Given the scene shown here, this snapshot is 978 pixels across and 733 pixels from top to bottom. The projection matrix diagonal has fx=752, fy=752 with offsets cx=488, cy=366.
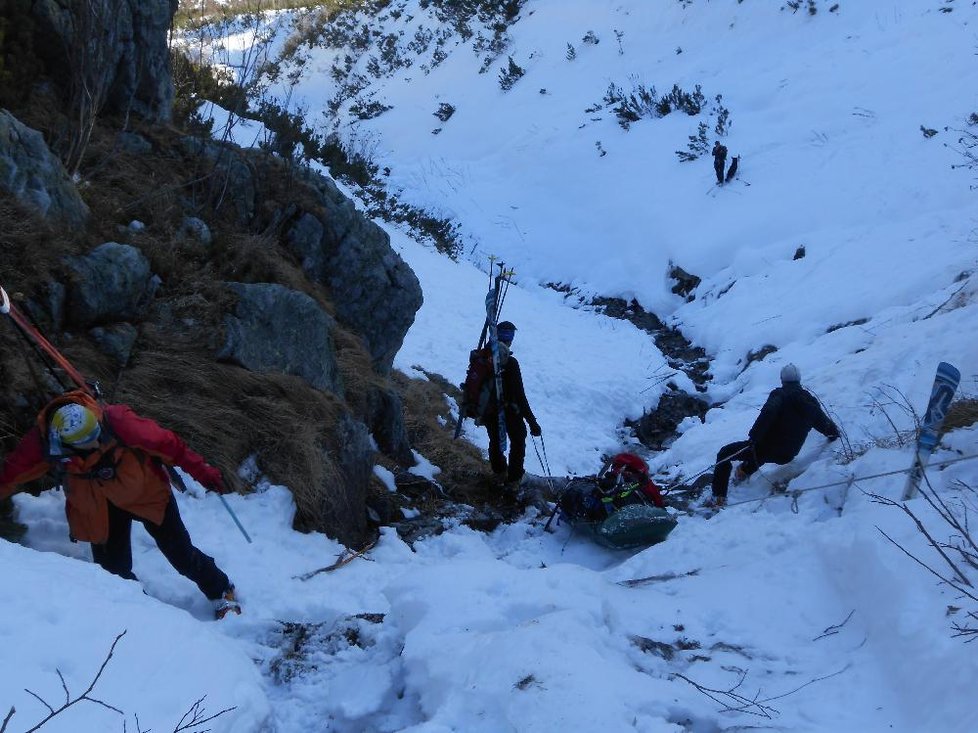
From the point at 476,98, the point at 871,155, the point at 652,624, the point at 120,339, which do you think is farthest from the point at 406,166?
the point at 652,624

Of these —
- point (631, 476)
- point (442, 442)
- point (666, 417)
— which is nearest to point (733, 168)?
point (666, 417)

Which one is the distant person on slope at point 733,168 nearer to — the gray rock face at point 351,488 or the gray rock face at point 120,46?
the gray rock face at point 120,46

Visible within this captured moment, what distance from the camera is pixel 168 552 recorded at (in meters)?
3.89

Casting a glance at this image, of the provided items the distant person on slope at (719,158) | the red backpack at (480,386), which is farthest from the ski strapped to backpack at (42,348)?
the distant person on slope at (719,158)

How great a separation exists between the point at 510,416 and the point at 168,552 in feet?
12.1

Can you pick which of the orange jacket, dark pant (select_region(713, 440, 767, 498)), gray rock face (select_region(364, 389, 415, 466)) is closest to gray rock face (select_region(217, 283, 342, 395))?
gray rock face (select_region(364, 389, 415, 466))

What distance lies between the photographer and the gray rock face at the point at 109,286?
16.0 ft

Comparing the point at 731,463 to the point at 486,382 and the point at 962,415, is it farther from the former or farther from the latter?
the point at 486,382

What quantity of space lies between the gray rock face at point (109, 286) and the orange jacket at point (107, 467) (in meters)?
1.44

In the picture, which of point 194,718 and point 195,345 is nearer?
point 194,718

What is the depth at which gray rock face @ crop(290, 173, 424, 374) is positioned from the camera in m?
7.64

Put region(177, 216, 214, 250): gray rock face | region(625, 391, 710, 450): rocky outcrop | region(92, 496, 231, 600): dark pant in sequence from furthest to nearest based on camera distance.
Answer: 1. region(625, 391, 710, 450): rocky outcrop
2. region(177, 216, 214, 250): gray rock face
3. region(92, 496, 231, 600): dark pant

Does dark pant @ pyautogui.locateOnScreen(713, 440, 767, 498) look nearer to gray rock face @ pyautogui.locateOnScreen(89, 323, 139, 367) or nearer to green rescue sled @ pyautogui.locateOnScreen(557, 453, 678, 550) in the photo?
green rescue sled @ pyautogui.locateOnScreen(557, 453, 678, 550)

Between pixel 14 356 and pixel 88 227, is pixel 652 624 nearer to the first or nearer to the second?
pixel 14 356
